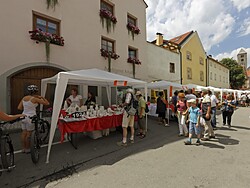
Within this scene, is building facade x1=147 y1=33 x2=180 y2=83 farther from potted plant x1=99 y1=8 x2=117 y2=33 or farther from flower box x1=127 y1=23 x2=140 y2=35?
potted plant x1=99 y1=8 x2=117 y2=33

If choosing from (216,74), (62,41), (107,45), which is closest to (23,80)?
(62,41)

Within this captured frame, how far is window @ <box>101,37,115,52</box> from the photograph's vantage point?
35.9 ft

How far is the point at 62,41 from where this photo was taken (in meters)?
8.34

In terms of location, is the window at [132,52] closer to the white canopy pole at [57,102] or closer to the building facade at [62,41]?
the building facade at [62,41]

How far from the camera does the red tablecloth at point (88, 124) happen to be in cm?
471

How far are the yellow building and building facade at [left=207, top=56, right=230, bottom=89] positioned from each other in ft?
5.11

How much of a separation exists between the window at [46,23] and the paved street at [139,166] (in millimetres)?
5971

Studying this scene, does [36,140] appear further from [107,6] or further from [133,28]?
[133,28]

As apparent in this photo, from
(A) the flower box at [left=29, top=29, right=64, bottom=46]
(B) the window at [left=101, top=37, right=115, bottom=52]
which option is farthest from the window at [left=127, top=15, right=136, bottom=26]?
(A) the flower box at [left=29, top=29, right=64, bottom=46]

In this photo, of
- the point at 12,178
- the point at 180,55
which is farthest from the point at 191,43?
the point at 12,178

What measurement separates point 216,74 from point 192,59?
1052 cm

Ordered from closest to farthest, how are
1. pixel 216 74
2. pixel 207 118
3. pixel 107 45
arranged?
pixel 207 118
pixel 107 45
pixel 216 74

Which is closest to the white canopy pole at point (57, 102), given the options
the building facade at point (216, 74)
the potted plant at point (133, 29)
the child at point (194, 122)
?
the child at point (194, 122)

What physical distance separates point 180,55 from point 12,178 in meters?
19.3
